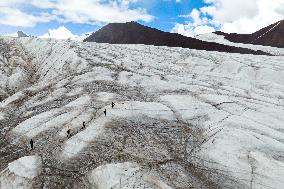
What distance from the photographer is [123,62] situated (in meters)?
26.8

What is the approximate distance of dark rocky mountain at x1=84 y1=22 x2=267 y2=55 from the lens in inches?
1762

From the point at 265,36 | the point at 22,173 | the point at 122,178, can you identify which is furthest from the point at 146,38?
the point at 122,178

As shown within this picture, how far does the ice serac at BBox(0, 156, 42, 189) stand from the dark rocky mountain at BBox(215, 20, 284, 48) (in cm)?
4543

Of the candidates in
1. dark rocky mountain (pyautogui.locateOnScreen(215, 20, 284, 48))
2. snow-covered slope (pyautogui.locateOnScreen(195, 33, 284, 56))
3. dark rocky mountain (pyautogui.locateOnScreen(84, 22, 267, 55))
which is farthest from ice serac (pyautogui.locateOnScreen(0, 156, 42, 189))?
dark rocky mountain (pyautogui.locateOnScreen(215, 20, 284, 48))

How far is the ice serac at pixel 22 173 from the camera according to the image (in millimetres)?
12164

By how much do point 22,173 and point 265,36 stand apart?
51.4 meters

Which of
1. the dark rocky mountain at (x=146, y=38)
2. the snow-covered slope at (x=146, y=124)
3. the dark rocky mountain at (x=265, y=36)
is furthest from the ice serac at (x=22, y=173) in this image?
the dark rocky mountain at (x=265, y=36)

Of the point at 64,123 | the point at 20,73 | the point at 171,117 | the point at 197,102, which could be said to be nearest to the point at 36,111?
the point at 64,123

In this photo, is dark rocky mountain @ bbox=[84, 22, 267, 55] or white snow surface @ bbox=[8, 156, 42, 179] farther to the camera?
dark rocky mountain @ bbox=[84, 22, 267, 55]

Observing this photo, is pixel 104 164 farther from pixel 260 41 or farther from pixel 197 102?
pixel 260 41

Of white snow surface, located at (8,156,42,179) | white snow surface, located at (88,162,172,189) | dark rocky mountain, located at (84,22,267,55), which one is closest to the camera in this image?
white snow surface, located at (88,162,172,189)

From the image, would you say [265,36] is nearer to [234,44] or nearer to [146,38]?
[234,44]

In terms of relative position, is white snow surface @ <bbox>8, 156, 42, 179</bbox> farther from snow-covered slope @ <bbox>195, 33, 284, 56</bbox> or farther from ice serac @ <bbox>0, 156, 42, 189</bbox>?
snow-covered slope @ <bbox>195, 33, 284, 56</bbox>

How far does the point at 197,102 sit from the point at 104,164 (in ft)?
24.1
